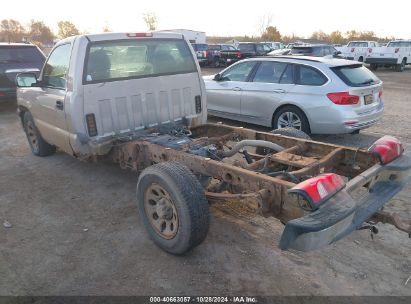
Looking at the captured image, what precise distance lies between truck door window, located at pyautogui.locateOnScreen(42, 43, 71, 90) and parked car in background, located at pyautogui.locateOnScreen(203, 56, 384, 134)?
4055mm

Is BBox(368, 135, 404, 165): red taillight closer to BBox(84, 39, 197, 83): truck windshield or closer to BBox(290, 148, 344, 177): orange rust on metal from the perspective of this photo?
BBox(290, 148, 344, 177): orange rust on metal

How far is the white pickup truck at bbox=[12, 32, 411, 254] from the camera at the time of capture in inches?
111

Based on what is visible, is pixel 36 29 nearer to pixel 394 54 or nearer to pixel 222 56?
pixel 222 56

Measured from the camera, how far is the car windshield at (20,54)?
33.6ft

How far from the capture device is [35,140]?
6.43 m

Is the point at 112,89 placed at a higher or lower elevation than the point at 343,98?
higher

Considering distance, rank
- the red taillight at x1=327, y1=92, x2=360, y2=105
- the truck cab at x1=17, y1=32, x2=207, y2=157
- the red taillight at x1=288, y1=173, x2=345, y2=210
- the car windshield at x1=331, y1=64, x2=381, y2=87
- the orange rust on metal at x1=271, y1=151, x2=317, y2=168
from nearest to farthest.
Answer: the red taillight at x1=288, y1=173, x2=345, y2=210 < the orange rust on metal at x1=271, y1=151, x2=317, y2=168 < the truck cab at x1=17, y1=32, x2=207, y2=157 < the red taillight at x1=327, y1=92, x2=360, y2=105 < the car windshield at x1=331, y1=64, x2=381, y2=87

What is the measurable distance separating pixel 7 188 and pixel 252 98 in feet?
15.9

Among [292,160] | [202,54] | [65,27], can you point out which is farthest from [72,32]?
[292,160]

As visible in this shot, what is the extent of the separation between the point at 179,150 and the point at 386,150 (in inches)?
80.3

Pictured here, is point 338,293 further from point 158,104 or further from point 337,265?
point 158,104

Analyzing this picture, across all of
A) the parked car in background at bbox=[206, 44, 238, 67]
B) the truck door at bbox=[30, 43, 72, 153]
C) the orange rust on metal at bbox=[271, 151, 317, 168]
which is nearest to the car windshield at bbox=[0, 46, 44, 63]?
the truck door at bbox=[30, 43, 72, 153]

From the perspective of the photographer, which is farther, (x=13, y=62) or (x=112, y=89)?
(x=13, y=62)

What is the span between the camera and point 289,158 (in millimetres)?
3639
